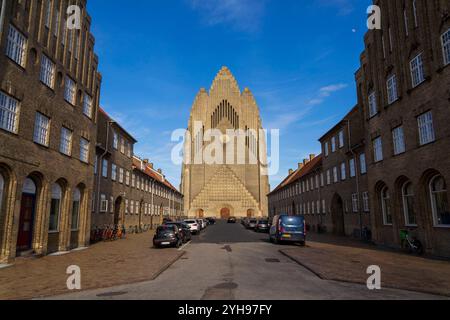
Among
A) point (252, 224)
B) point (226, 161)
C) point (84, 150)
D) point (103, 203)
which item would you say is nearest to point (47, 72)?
point (84, 150)

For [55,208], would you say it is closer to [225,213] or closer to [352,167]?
[352,167]

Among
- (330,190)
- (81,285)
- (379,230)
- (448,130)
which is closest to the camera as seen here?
(81,285)

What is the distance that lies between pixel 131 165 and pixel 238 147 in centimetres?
6412

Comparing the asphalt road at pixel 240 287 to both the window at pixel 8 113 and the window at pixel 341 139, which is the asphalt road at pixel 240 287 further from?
the window at pixel 341 139

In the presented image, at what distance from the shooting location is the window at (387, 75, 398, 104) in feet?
69.0

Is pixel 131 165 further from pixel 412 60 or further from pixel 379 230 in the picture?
pixel 412 60

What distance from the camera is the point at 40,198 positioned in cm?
1736

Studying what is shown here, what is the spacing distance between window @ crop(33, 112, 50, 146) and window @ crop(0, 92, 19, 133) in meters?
1.57

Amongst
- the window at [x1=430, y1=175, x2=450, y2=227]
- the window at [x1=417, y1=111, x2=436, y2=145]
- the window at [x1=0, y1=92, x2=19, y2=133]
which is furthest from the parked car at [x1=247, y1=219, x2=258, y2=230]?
the window at [x1=0, y1=92, x2=19, y2=133]

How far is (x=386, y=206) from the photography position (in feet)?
75.3

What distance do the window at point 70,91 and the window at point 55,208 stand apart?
5.35 metres

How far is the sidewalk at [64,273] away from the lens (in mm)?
9773

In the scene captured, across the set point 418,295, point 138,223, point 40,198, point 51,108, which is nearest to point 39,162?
point 40,198

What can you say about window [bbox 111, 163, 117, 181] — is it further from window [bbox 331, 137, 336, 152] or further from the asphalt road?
window [bbox 331, 137, 336, 152]
